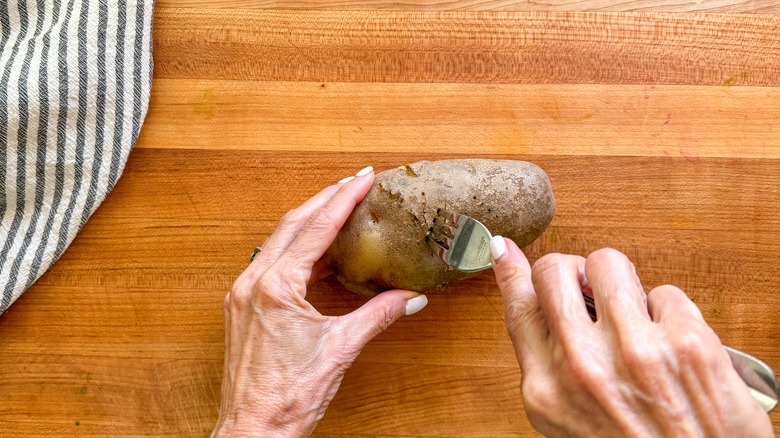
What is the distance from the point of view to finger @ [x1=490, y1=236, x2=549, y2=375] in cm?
85

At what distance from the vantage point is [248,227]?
1.33m

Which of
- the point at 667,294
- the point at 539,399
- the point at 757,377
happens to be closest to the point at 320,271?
the point at 539,399

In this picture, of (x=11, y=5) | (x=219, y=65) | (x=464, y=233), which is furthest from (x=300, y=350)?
(x=11, y=5)

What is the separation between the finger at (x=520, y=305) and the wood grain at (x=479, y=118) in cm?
44

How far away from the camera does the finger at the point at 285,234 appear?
1.13 m

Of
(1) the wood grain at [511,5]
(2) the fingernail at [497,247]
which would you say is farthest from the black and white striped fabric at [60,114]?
(2) the fingernail at [497,247]

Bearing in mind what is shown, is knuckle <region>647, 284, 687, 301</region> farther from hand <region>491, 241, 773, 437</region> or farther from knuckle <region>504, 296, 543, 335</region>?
knuckle <region>504, 296, 543, 335</region>

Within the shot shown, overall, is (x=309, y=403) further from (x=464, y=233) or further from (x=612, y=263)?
(x=612, y=263)

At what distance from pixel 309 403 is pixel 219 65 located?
80cm

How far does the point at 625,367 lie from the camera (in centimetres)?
75

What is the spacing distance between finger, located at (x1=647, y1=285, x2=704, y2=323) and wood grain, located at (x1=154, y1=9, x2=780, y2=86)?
2.13 ft

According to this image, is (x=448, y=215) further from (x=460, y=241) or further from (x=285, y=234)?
(x=285, y=234)

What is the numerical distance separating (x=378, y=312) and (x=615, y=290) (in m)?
0.49

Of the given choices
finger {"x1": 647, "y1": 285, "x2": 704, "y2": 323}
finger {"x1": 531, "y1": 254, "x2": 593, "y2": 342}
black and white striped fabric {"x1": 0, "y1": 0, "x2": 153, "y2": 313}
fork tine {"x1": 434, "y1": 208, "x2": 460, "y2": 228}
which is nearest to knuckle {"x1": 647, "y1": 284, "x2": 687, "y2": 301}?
finger {"x1": 647, "y1": 285, "x2": 704, "y2": 323}
